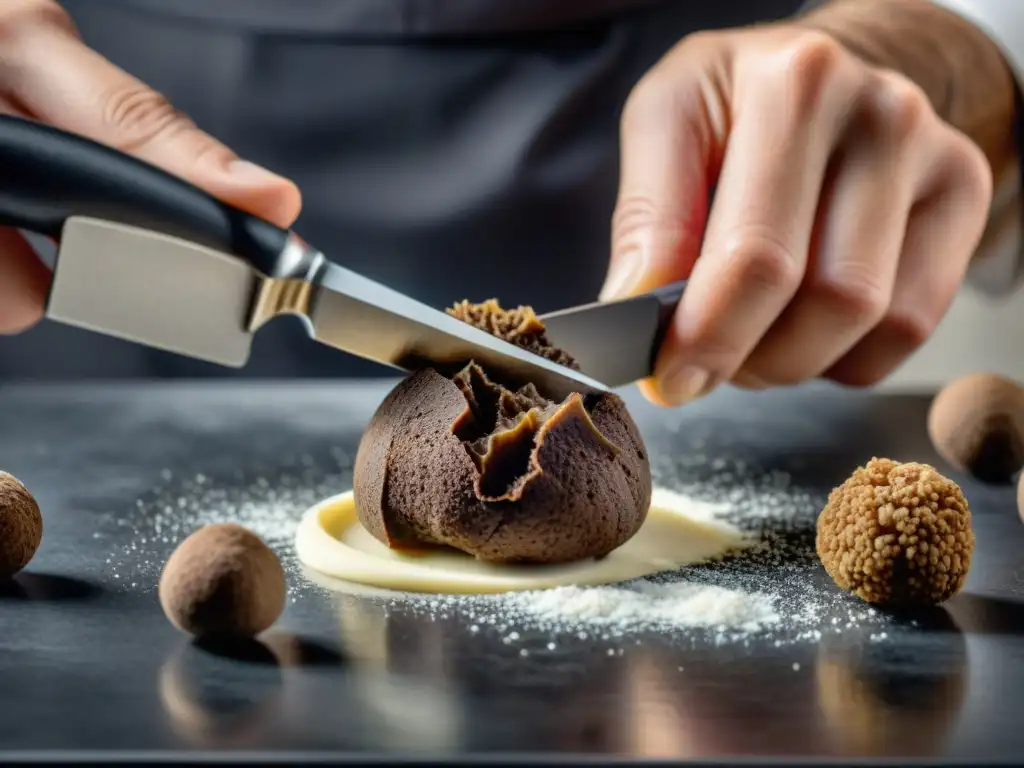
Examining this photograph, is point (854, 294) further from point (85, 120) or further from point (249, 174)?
point (85, 120)

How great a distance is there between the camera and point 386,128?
7.27 ft

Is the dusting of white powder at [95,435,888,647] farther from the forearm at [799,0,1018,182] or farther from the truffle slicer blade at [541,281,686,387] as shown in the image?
the forearm at [799,0,1018,182]

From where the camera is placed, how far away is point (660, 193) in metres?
1.78

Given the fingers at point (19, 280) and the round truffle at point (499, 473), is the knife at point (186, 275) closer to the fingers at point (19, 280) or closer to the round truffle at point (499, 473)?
the round truffle at point (499, 473)

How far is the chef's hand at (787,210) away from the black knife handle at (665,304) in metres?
0.01

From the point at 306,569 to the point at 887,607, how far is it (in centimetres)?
57

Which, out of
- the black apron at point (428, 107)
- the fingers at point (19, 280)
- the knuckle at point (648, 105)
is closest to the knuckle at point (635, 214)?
the knuckle at point (648, 105)

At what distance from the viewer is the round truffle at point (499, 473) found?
4.34ft

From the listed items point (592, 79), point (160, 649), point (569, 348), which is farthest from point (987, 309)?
point (160, 649)

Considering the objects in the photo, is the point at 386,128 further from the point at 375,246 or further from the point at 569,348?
the point at 569,348

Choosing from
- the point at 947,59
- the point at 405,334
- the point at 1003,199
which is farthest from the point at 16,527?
Answer: the point at 1003,199

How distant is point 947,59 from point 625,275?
2.72ft

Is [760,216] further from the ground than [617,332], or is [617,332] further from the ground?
[760,216]

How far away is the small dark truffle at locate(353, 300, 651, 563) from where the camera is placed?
132 cm
